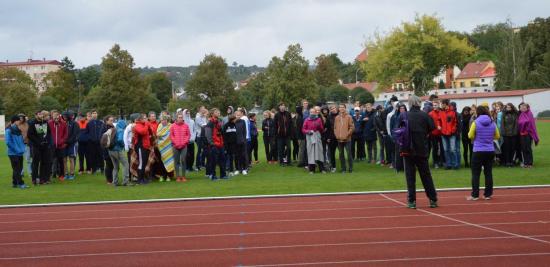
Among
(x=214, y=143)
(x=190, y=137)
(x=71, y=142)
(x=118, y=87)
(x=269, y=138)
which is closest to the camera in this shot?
(x=214, y=143)

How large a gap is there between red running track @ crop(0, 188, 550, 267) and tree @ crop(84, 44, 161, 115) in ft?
221

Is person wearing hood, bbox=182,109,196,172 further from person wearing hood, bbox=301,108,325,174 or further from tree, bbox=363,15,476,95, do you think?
tree, bbox=363,15,476,95

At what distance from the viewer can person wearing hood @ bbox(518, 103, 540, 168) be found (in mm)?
18141

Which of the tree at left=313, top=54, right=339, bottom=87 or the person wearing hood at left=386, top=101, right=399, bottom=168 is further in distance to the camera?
the tree at left=313, top=54, right=339, bottom=87

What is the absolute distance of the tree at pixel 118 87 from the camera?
79062 millimetres

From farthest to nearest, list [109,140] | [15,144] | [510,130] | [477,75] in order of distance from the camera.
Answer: [477,75] → [510,130] → [15,144] → [109,140]

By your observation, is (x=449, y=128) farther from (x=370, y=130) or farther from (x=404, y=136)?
(x=404, y=136)

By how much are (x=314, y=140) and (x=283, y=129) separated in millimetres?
2056

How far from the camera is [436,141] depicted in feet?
61.0

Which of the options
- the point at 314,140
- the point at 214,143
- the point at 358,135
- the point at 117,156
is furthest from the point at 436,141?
the point at 117,156

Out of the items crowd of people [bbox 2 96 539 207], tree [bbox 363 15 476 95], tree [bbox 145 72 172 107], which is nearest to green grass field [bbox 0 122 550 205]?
crowd of people [bbox 2 96 539 207]

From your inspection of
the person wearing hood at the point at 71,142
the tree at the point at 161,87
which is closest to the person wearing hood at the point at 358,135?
the person wearing hood at the point at 71,142

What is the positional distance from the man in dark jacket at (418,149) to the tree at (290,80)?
6131cm

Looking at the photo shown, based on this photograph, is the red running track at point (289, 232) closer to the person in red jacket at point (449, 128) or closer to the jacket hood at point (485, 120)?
the jacket hood at point (485, 120)
